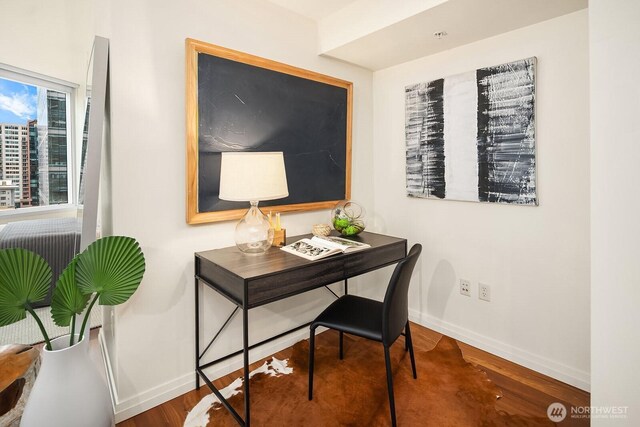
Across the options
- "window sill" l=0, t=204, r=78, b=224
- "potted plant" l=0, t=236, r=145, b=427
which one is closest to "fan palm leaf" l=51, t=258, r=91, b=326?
"potted plant" l=0, t=236, r=145, b=427

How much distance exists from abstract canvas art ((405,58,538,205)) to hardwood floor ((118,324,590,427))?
1075 millimetres

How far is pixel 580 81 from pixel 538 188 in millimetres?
629

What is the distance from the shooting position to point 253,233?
192cm

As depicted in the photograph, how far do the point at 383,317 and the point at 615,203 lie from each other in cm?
106

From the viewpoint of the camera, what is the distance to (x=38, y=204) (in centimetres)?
240

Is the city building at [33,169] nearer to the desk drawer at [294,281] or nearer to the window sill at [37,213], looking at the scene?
the window sill at [37,213]

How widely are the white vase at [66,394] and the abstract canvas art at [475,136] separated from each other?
2.35 meters

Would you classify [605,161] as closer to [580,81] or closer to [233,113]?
[580,81]

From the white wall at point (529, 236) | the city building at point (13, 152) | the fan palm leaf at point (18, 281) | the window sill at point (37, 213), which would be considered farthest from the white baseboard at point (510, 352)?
the city building at point (13, 152)

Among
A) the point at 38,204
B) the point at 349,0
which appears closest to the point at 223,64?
the point at 349,0

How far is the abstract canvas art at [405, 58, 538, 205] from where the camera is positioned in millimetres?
2131

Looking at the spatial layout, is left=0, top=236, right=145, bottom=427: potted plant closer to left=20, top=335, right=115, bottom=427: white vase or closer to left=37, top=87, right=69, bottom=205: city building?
left=20, top=335, right=115, bottom=427: white vase

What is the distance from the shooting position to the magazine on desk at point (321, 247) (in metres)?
1.92

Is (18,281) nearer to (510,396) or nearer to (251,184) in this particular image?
(251,184)
